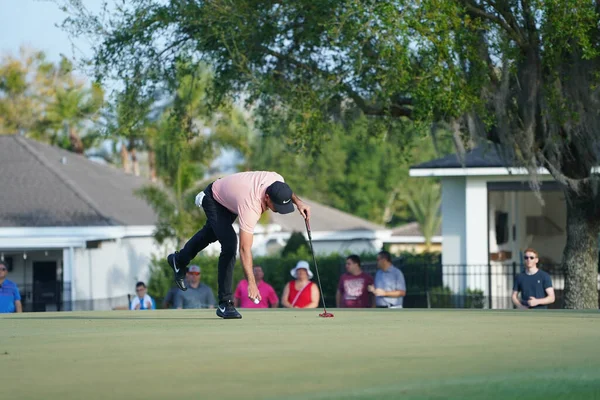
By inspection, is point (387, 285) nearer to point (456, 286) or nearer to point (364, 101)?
point (364, 101)

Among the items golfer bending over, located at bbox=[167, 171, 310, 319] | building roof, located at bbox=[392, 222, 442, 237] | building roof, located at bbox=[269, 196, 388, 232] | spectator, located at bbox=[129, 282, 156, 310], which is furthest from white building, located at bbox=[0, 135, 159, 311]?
building roof, located at bbox=[392, 222, 442, 237]

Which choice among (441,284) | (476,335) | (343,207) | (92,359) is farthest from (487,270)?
(343,207)

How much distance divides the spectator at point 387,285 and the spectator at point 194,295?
268 cm

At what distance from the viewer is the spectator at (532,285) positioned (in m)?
14.2

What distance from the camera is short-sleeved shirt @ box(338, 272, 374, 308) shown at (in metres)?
15.3

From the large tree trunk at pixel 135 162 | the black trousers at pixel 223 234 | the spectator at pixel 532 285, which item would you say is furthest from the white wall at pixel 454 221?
the large tree trunk at pixel 135 162

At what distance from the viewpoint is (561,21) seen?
1447 centimetres

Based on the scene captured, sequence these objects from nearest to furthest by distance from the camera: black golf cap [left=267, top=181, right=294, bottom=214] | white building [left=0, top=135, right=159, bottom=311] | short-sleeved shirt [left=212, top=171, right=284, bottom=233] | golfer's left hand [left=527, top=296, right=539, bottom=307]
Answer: black golf cap [left=267, top=181, right=294, bottom=214], short-sleeved shirt [left=212, top=171, right=284, bottom=233], golfer's left hand [left=527, top=296, right=539, bottom=307], white building [left=0, top=135, right=159, bottom=311]

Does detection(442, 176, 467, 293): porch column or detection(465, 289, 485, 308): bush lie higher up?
detection(442, 176, 467, 293): porch column

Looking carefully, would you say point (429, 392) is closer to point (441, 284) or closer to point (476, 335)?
point (476, 335)

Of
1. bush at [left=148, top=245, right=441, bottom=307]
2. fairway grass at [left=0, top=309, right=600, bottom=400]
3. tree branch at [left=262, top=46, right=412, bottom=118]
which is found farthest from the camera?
bush at [left=148, top=245, right=441, bottom=307]

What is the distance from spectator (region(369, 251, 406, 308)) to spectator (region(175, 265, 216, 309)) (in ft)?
8.81

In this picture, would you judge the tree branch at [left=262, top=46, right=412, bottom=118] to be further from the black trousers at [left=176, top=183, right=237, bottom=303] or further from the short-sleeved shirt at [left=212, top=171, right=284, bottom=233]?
the short-sleeved shirt at [left=212, top=171, right=284, bottom=233]

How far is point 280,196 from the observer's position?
903cm
